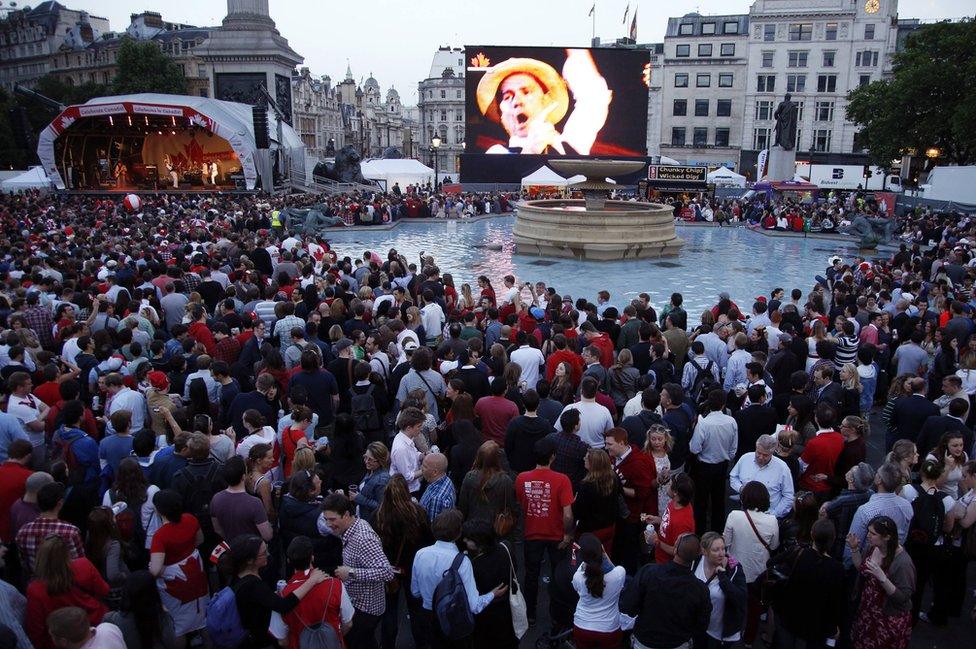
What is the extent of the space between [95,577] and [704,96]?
232ft

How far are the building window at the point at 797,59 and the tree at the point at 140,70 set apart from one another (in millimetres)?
55796

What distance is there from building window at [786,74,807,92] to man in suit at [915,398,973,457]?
65003 millimetres

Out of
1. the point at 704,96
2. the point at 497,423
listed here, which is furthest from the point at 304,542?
the point at 704,96

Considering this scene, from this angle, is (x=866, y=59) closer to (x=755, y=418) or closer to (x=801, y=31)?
(x=801, y=31)

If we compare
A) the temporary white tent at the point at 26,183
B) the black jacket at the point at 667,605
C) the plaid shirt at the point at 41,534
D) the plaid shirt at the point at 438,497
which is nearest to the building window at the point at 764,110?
the temporary white tent at the point at 26,183

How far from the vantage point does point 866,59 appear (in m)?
61.0

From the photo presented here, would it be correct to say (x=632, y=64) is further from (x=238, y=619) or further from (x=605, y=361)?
(x=238, y=619)

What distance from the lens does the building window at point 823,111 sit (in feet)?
204

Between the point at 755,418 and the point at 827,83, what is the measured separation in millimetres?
66126

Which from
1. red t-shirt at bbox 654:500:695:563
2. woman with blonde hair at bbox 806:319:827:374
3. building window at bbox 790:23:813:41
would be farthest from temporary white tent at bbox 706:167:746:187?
red t-shirt at bbox 654:500:695:563

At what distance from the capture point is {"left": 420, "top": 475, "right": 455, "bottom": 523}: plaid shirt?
5.07 m

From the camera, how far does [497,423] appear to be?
6590 millimetres

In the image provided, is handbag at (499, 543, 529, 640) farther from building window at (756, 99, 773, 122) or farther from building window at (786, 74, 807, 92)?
building window at (786, 74, 807, 92)

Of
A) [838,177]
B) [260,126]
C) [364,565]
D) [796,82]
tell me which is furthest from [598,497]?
[796,82]
